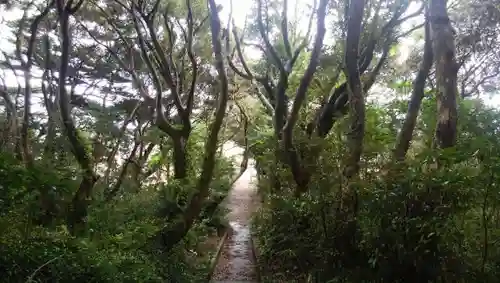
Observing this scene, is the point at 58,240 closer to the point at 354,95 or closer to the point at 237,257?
the point at 354,95

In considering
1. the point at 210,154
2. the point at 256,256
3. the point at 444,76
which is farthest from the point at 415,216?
the point at 256,256

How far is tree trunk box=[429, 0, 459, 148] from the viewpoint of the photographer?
18.3 feet

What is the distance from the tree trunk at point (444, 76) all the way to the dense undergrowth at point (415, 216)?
39cm

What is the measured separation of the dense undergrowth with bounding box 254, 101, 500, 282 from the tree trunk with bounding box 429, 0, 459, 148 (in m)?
0.39

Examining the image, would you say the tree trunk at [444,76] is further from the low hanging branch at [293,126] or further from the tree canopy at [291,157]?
the low hanging branch at [293,126]

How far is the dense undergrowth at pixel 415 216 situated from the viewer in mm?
4922

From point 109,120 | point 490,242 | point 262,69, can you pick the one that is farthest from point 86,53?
point 490,242

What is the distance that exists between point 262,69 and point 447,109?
8.96m

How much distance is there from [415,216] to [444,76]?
6.05 feet

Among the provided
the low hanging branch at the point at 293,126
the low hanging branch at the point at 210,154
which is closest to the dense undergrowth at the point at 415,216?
the low hanging branch at the point at 293,126

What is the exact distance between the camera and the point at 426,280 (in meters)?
5.48

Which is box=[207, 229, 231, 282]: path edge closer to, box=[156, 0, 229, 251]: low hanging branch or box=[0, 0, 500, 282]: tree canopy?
box=[0, 0, 500, 282]: tree canopy

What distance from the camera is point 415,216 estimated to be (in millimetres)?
5387

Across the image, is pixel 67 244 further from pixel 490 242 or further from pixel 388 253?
pixel 490 242
